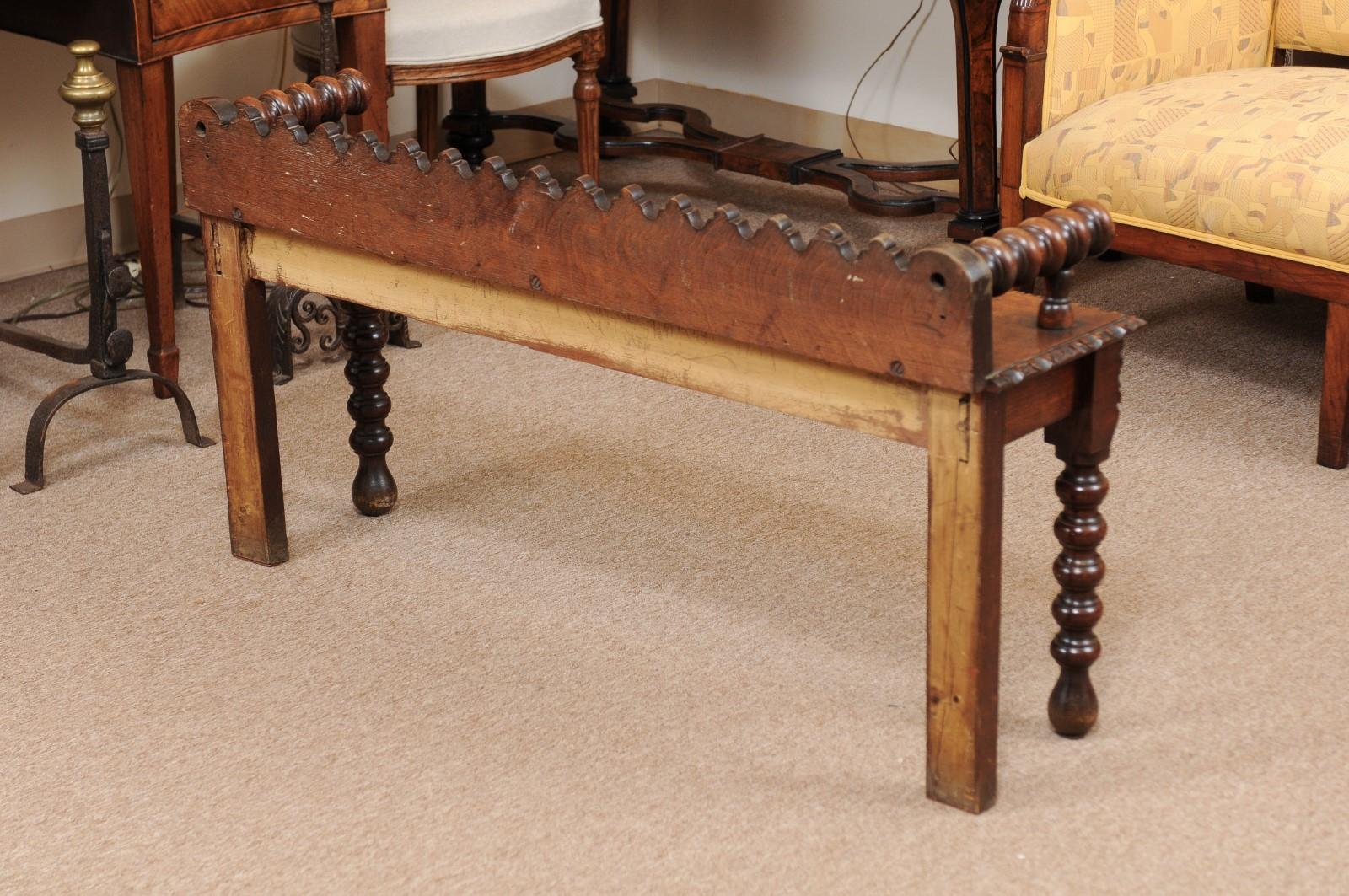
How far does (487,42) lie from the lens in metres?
2.98

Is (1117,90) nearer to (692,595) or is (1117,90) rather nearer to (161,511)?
(692,595)

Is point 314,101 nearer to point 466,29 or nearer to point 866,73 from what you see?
point 466,29

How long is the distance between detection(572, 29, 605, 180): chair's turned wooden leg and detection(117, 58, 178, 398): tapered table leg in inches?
33.6

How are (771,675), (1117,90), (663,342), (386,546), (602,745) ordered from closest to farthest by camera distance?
(663,342), (602,745), (771,675), (386,546), (1117,90)

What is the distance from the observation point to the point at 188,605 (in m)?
2.04

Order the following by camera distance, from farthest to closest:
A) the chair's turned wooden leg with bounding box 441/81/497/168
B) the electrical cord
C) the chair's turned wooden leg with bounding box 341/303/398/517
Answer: the electrical cord
the chair's turned wooden leg with bounding box 441/81/497/168
the chair's turned wooden leg with bounding box 341/303/398/517

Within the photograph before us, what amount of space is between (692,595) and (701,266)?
0.63m

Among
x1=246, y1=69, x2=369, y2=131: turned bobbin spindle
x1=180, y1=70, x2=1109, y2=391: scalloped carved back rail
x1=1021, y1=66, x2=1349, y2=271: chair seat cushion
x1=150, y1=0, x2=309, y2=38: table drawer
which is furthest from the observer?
x1=150, y1=0, x2=309, y2=38: table drawer

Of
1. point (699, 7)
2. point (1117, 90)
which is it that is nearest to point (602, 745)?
point (1117, 90)

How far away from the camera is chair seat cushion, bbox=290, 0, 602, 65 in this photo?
114 inches

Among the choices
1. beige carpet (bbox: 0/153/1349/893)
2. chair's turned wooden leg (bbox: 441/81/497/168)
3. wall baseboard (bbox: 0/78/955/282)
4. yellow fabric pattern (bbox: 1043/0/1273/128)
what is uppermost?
yellow fabric pattern (bbox: 1043/0/1273/128)

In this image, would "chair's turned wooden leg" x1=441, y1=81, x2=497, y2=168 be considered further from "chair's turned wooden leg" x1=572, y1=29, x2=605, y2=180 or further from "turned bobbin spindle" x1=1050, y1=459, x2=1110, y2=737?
"turned bobbin spindle" x1=1050, y1=459, x2=1110, y2=737

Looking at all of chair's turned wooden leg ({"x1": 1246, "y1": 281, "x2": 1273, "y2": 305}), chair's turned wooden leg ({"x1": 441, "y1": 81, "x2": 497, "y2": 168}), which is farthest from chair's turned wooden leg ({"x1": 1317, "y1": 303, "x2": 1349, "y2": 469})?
chair's turned wooden leg ({"x1": 441, "y1": 81, "x2": 497, "y2": 168})

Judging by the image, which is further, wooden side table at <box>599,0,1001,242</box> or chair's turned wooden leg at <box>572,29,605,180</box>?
chair's turned wooden leg at <box>572,29,605,180</box>
